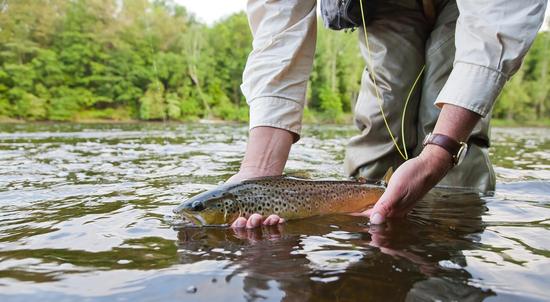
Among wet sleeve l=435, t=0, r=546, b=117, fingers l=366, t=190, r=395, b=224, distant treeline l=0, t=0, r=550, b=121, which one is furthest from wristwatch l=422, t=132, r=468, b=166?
distant treeline l=0, t=0, r=550, b=121

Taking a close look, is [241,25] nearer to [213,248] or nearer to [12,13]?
[12,13]

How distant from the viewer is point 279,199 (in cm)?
209

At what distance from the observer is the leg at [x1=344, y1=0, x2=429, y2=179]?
3084 mm

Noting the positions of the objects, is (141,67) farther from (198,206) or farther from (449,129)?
(449,129)

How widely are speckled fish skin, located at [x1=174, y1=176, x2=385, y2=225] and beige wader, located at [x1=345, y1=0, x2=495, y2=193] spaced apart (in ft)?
3.32

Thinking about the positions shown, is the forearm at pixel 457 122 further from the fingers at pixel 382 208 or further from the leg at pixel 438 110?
the leg at pixel 438 110

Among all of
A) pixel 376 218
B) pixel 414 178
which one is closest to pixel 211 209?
pixel 376 218

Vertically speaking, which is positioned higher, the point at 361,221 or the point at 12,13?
the point at 12,13

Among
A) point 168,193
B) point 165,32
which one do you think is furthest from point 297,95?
point 165,32

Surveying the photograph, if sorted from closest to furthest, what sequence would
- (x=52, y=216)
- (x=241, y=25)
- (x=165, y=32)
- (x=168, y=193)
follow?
1. (x=52, y=216)
2. (x=168, y=193)
3. (x=165, y=32)
4. (x=241, y=25)

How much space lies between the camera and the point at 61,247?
1638 millimetres

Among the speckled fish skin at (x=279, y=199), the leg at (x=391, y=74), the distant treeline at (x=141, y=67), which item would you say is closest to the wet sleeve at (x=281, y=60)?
the speckled fish skin at (x=279, y=199)

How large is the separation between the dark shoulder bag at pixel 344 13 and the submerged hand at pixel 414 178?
135 cm

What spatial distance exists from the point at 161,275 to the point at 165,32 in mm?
40339
